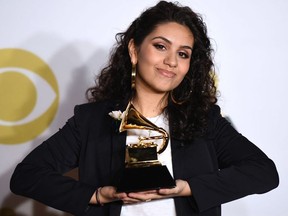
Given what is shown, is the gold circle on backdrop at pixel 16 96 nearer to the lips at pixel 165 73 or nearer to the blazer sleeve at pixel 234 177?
the lips at pixel 165 73

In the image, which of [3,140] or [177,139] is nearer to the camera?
[177,139]

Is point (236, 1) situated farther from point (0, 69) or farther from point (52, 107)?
point (0, 69)

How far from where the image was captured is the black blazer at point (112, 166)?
102cm

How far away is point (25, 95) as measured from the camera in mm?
1687

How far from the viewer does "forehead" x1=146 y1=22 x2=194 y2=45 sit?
1.16 metres

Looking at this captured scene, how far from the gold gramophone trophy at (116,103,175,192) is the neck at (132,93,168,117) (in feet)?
0.39

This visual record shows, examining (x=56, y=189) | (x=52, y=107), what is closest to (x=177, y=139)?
(x=56, y=189)

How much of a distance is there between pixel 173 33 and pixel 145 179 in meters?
0.50

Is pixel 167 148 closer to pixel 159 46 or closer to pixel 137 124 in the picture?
pixel 137 124

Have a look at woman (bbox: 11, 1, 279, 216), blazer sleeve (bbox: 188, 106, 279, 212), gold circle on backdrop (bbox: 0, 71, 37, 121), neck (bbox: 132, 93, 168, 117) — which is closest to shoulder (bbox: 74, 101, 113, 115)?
woman (bbox: 11, 1, 279, 216)

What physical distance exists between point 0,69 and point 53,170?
31.6 inches

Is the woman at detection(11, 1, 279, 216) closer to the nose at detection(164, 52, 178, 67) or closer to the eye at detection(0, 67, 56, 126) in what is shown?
the nose at detection(164, 52, 178, 67)

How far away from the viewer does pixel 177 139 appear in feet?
3.70

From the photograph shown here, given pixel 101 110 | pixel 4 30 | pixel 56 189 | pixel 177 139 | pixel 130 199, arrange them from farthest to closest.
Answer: pixel 4 30 → pixel 101 110 → pixel 177 139 → pixel 56 189 → pixel 130 199
